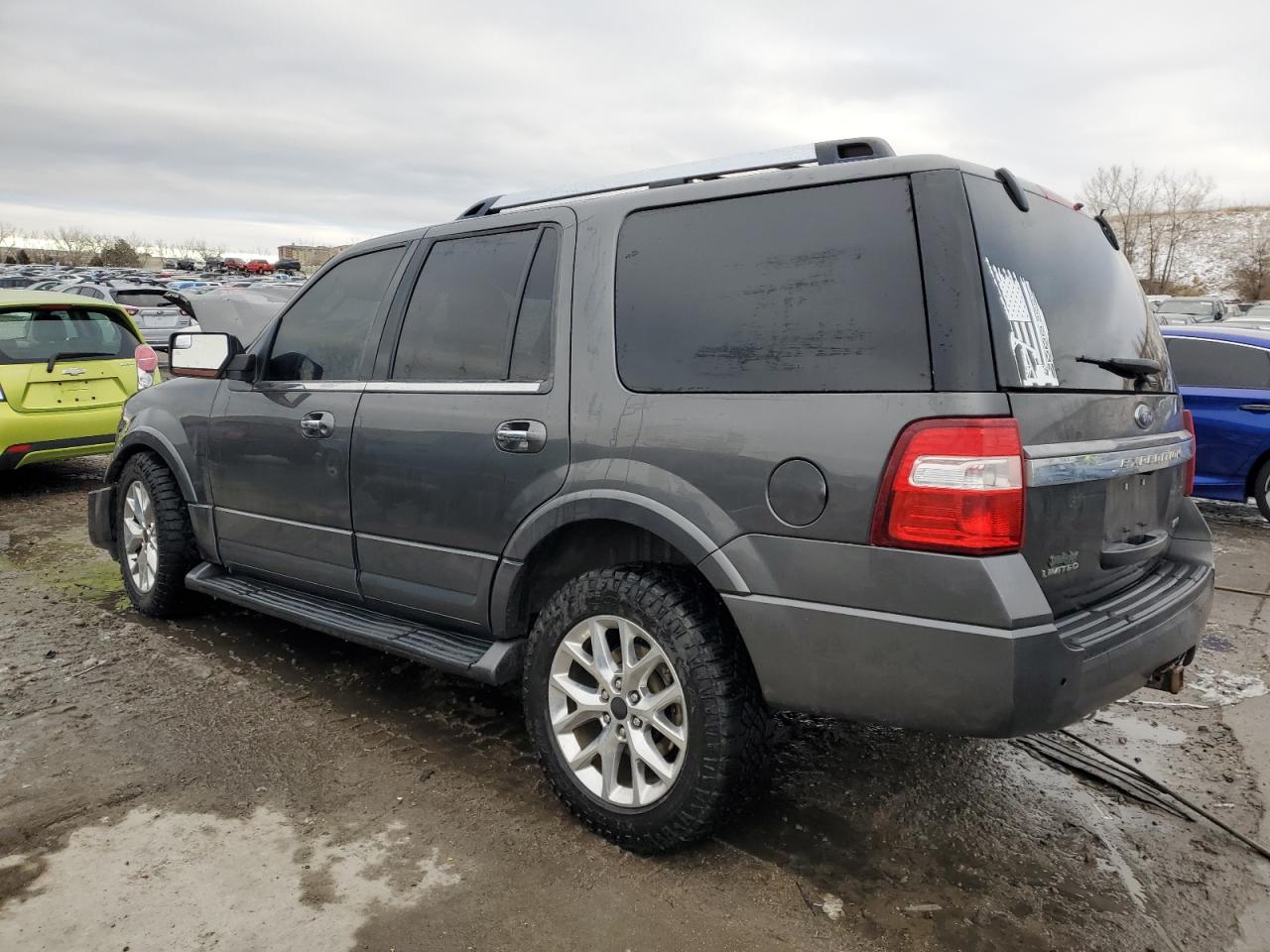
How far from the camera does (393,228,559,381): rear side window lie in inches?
124

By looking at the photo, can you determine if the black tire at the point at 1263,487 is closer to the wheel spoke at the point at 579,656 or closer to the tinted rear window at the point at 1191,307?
the wheel spoke at the point at 579,656

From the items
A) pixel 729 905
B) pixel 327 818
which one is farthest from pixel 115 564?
pixel 729 905

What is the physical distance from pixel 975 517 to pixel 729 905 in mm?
1213

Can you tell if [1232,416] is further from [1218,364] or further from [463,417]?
[463,417]

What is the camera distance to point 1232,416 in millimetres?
7223

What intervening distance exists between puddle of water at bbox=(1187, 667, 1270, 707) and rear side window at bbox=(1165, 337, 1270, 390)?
389 cm

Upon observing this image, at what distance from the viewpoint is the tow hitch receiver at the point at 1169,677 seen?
2709 millimetres

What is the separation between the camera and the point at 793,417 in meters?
2.43

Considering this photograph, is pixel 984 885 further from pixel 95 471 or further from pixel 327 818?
pixel 95 471

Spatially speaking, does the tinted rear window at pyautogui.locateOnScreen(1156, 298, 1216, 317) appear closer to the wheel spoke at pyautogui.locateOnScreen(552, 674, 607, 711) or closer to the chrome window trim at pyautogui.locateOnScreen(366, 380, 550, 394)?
the chrome window trim at pyautogui.locateOnScreen(366, 380, 550, 394)

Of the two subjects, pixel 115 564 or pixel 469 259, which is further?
pixel 115 564

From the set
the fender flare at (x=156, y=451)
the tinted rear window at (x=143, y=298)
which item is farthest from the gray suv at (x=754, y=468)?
the tinted rear window at (x=143, y=298)

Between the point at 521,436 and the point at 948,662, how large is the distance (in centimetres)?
145

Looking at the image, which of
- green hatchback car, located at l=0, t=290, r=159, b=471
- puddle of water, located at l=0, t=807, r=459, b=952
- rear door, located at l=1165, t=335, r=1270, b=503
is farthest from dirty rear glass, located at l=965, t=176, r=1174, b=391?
green hatchback car, located at l=0, t=290, r=159, b=471
